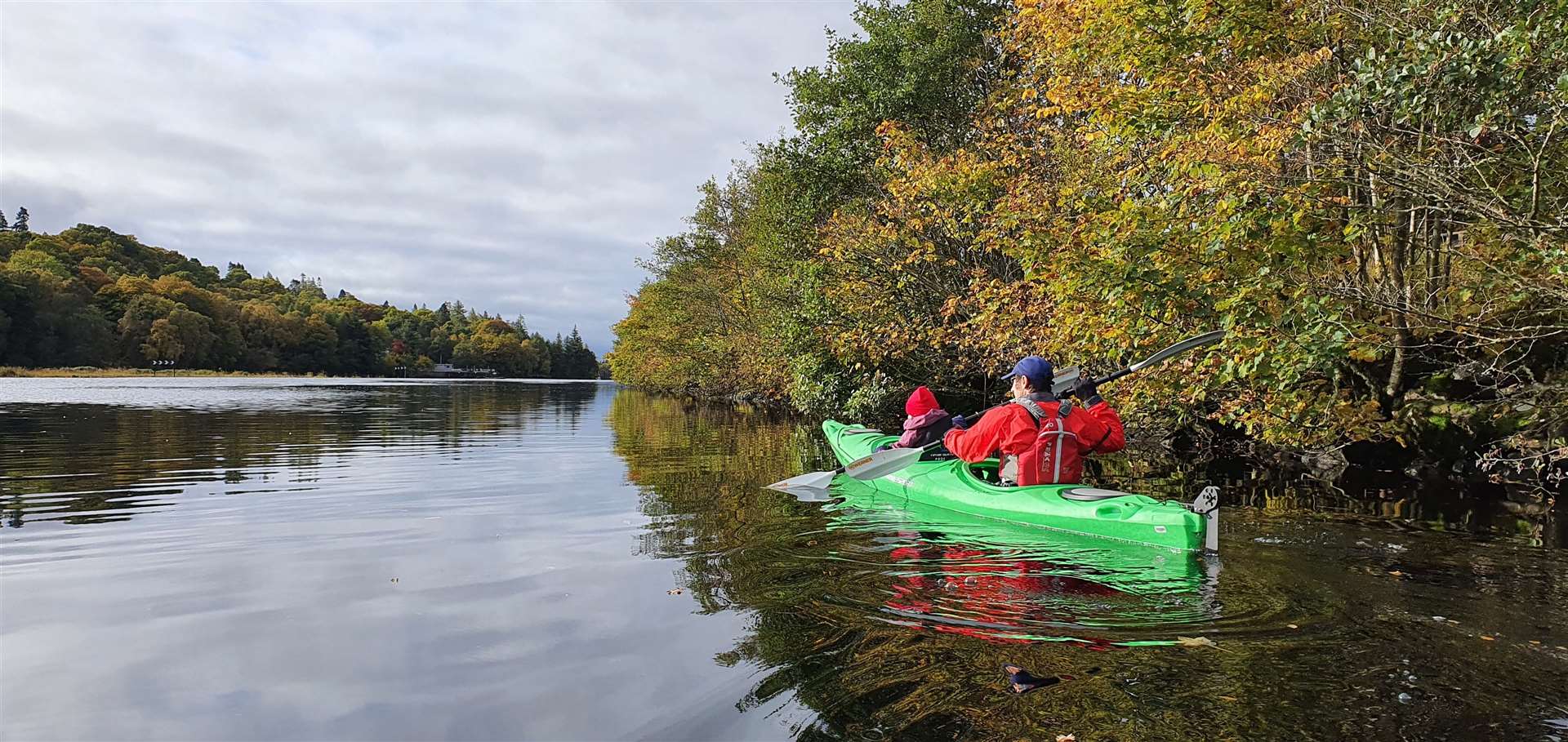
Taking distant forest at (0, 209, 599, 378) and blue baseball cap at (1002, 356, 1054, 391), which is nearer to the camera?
blue baseball cap at (1002, 356, 1054, 391)

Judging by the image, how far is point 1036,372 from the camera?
7926 millimetres

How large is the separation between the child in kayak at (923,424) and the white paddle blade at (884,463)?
0.28m

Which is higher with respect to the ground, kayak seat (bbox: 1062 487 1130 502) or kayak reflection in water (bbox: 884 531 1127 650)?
kayak seat (bbox: 1062 487 1130 502)

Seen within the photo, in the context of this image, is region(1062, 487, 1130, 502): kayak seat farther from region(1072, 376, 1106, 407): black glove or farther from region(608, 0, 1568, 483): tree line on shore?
region(608, 0, 1568, 483): tree line on shore

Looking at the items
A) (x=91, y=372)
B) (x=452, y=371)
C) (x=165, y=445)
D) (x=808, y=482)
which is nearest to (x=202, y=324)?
(x=91, y=372)

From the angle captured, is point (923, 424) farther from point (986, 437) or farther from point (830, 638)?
point (830, 638)

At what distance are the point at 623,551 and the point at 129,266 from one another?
141 meters

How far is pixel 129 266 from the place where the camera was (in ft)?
378

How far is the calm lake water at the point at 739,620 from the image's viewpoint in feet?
12.1

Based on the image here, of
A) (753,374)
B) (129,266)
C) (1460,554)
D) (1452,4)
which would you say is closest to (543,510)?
(1460,554)

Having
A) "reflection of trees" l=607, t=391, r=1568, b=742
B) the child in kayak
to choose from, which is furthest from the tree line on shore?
"reflection of trees" l=607, t=391, r=1568, b=742

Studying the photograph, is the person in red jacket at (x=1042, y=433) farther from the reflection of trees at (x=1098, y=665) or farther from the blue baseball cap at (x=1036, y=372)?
the reflection of trees at (x=1098, y=665)

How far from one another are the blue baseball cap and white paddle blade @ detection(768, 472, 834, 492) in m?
3.63

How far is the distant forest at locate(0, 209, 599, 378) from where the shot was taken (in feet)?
251
